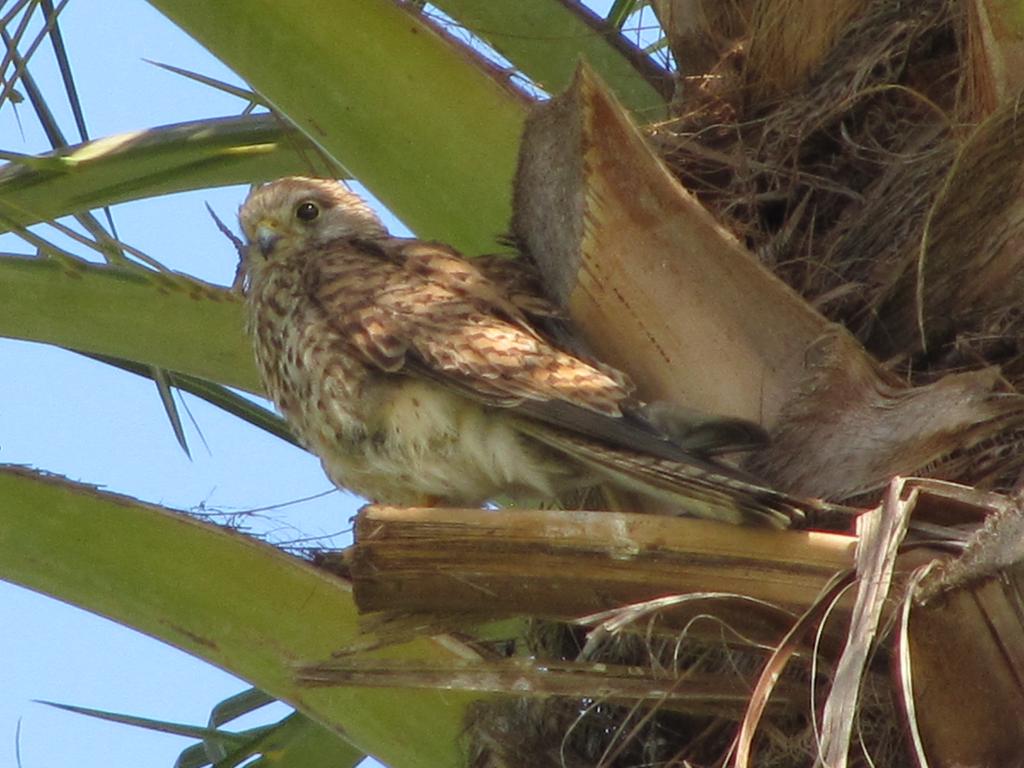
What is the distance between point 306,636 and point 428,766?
1.03 ft

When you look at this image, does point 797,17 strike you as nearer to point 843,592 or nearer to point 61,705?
point 843,592

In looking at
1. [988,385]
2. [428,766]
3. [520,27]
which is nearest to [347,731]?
[428,766]

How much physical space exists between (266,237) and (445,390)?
3.29ft

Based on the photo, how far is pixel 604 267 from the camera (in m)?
2.99

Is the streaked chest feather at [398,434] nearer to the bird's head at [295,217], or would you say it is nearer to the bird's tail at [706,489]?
the bird's tail at [706,489]

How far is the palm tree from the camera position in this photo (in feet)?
8.50

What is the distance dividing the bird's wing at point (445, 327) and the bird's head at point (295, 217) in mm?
382

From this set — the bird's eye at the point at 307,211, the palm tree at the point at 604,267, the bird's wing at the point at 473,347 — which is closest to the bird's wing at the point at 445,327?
the bird's wing at the point at 473,347

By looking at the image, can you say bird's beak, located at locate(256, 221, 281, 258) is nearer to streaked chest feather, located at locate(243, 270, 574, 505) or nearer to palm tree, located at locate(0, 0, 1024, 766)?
Answer: palm tree, located at locate(0, 0, 1024, 766)

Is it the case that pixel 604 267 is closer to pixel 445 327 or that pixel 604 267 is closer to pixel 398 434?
pixel 445 327

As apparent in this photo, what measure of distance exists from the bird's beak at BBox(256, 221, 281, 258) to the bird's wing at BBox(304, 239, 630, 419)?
0.35 metres

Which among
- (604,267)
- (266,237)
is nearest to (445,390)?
(604,267)

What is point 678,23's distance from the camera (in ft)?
11.7

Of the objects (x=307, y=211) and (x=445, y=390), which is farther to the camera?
(x=307, y=211)
